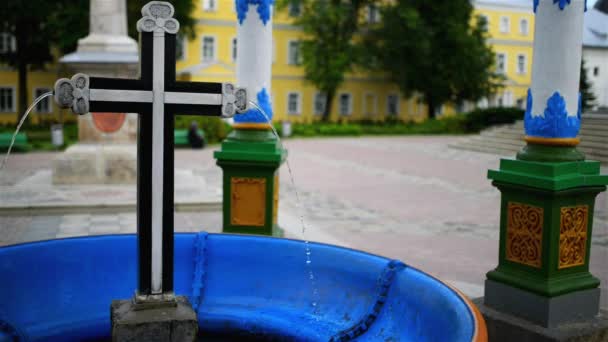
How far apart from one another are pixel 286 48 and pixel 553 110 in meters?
38.5

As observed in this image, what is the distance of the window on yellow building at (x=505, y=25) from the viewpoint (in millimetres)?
49781

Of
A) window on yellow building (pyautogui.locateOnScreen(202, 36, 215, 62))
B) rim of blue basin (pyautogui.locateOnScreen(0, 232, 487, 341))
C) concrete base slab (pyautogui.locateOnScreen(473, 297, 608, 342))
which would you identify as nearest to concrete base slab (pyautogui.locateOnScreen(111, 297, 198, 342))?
rim of blue basin (pyautogui.locateOnScreen(0, 232, 487, 341))

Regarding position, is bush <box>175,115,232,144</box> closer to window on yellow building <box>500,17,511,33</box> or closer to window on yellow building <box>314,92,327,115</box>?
window on yellow building <box>314,92,327,115</box>

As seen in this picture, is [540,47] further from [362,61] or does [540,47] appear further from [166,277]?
[362,61]

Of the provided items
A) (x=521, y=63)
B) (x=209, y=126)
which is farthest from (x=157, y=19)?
(x=521, y=63)

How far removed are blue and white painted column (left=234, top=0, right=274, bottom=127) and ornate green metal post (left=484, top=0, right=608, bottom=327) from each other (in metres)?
2.48

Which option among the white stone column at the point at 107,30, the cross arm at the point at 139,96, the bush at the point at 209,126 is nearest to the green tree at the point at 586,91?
the bush at the point at 209,126

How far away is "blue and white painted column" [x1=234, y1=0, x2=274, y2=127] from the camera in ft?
19.8

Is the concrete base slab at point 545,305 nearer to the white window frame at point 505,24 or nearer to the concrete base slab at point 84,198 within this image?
the concrete base slab at point 84,198

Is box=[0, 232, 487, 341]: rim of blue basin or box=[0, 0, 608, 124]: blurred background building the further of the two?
box=[0, 0, 608, 124]: blurred background building

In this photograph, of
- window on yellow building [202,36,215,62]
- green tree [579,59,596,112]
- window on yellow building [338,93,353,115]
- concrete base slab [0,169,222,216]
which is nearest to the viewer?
concrete base slab [0,169,222,216]

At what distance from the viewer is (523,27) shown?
50.8 m

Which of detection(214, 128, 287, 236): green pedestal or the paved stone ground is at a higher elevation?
detection(214, 128, 287, 236): green pedestal

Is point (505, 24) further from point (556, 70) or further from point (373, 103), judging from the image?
point (556, 70)
